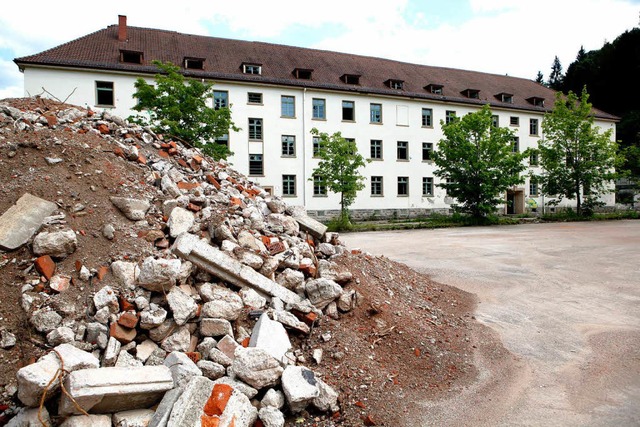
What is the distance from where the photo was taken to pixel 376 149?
36.3 m

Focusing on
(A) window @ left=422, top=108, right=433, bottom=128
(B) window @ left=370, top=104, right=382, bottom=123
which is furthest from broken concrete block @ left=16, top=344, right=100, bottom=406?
(A) window @ left=422, top=108, right=433, bottom=128

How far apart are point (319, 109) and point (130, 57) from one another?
14.2 metres

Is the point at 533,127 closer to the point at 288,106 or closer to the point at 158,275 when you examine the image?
the point at 288,106

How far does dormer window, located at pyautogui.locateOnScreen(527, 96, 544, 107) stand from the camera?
42428 mm

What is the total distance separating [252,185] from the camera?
859 cm

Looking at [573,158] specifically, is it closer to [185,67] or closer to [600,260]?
[600,260]

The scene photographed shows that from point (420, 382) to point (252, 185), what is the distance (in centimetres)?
518

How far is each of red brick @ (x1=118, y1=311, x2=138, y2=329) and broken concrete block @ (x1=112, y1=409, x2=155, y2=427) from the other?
90 cm

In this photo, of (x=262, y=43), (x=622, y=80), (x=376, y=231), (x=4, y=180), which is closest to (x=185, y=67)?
(x=262, y=43)

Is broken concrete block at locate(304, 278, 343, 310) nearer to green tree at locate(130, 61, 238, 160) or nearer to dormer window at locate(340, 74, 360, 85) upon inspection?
green tree at locate(130, 61, 238, 160)

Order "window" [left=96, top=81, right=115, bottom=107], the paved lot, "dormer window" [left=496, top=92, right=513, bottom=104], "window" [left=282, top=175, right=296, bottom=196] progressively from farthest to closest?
"dormer window" [left=496, top=92, right=513, bottom=104], "window" [left=282, top=175, right=296, bottom=196], "window" [left=96, top=81, right=115, bottom=107], the paved lot

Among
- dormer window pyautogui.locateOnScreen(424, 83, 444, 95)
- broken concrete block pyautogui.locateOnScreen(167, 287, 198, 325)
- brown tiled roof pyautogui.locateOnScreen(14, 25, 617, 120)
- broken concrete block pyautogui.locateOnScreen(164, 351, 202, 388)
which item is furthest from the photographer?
dormer window pyautogui.locateOnScreen(424, 83, 444, 95)

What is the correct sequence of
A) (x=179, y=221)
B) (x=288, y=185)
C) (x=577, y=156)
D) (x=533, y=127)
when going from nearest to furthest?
(x=179, y=221)
(x=577, y=156)
(x=288, y=185)
(x=533, y=127)

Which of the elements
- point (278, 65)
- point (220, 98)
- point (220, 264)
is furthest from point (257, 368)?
point (278, 65)
